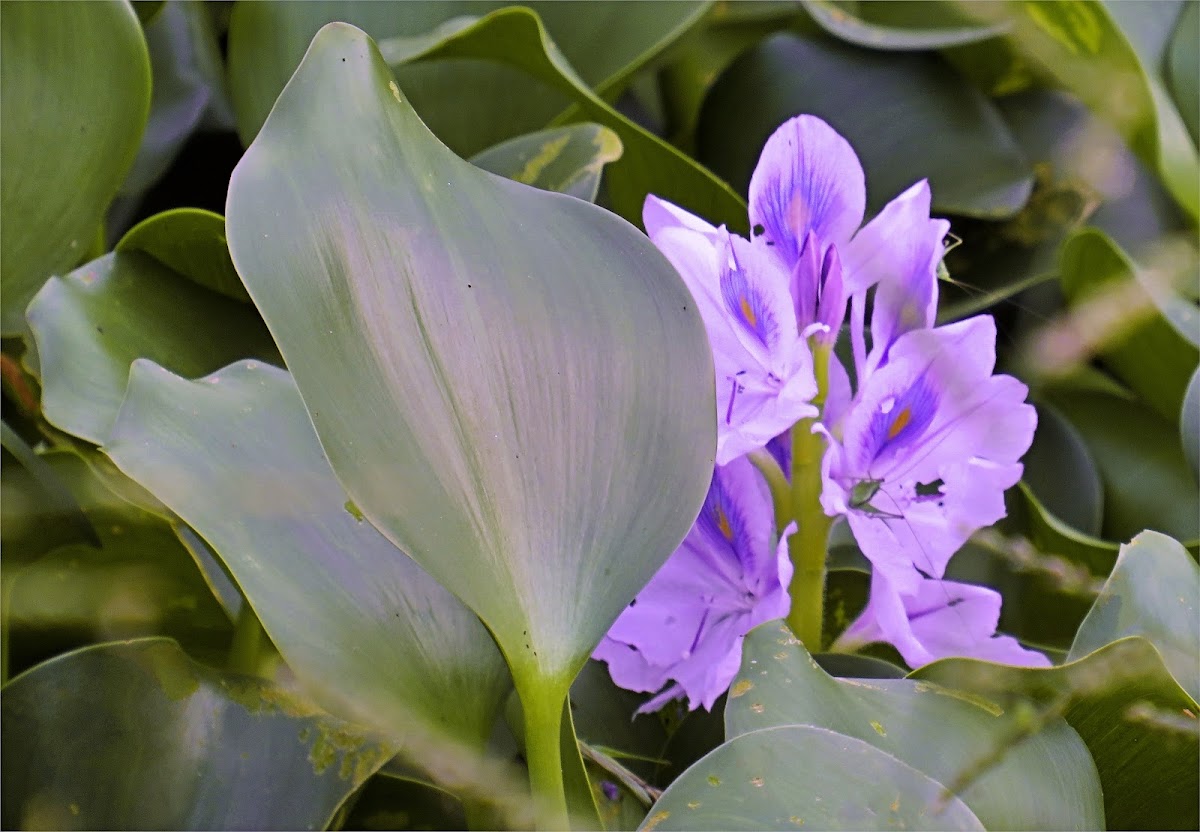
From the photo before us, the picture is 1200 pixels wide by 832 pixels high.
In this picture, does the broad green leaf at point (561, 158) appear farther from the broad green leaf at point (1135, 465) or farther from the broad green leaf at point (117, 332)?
the broad green leaf at point (1135, 465)

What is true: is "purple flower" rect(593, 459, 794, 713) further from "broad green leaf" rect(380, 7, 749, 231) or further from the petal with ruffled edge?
"broad green leaf" rect(380, 7, 749, 231)

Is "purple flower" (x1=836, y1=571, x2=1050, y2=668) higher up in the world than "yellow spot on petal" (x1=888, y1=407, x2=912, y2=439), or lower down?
lower down

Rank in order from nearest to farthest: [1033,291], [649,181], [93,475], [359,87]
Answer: [359,87] < [93,475] < [649,181] < [1033,291]

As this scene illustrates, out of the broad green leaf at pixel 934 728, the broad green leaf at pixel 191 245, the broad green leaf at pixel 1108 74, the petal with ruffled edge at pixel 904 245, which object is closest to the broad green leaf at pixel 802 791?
the broad green leaf at pixel 934 728

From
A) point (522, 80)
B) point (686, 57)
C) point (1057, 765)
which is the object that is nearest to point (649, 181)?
point (522, 80)

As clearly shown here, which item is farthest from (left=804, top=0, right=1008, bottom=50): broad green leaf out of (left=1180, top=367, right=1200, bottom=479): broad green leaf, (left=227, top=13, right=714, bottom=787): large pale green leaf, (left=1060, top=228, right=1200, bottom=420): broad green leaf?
(left=227, top=13, right=714, bottom=787): large pale green leaf

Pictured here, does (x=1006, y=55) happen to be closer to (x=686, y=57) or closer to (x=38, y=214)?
(x=686, y=57)
